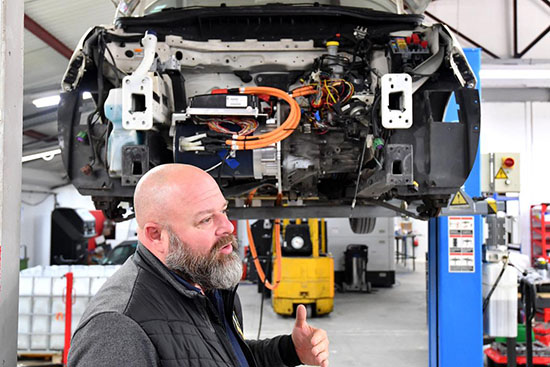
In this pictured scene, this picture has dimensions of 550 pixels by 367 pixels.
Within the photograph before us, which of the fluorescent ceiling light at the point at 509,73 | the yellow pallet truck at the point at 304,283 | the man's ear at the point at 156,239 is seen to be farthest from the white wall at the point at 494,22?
the man's ear at the point at 156,239

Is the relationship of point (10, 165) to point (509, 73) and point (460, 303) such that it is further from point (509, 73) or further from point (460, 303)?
point (509, 73)

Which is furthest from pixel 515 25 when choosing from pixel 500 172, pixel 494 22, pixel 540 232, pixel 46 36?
pixel 46 36

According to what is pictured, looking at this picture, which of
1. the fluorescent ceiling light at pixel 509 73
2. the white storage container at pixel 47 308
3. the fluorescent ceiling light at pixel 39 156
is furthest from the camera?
the fluorescent ceiling light at pixel 39 156

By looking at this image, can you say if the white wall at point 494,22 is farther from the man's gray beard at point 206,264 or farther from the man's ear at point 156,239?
the man's ear at point 156,239

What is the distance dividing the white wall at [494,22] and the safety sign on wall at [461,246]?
773cm

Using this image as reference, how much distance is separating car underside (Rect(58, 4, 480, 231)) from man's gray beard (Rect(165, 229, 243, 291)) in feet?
3.89

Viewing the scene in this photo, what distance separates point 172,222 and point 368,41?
6.16 ft

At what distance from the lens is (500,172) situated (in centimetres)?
512

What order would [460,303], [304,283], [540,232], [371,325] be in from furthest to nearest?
1. [540,232]
2. [304,283]
3. [371,325]
4. [460,303]

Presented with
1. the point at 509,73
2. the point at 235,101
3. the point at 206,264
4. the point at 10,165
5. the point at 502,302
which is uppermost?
the point at 509,73

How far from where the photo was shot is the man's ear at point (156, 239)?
145 cm

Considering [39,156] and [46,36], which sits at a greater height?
[46,36]

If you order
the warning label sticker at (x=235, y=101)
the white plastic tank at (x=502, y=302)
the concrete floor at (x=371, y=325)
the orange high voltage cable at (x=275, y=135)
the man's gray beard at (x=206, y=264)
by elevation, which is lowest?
the concrete floor at (x=371, y=325)

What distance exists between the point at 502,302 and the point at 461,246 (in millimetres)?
737
